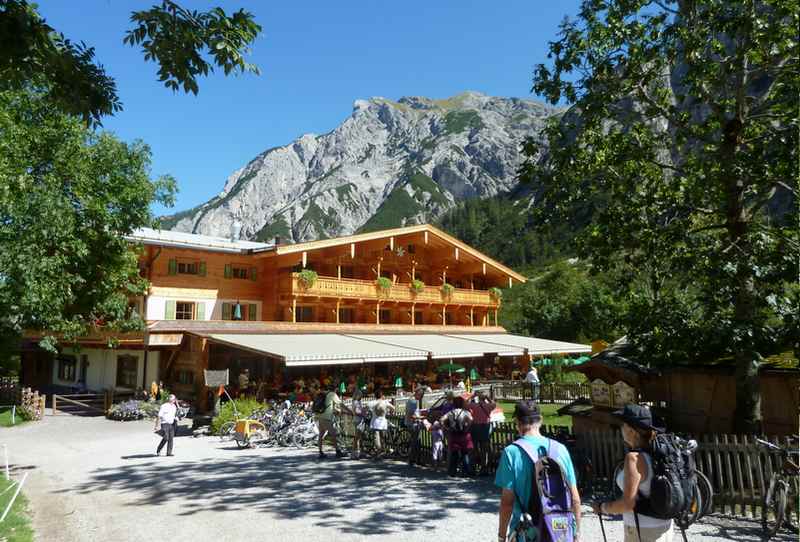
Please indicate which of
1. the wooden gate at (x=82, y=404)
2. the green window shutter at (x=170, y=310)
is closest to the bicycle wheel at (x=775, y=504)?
the wooden gate at (x=82, y=404)

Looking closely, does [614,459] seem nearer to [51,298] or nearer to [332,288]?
[51,298]

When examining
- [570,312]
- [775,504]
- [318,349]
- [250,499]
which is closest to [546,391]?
[318,349]

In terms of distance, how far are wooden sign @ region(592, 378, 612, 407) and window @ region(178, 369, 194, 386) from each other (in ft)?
57.7

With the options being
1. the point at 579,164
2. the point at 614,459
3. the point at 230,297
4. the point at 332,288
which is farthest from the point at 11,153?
the point at 614,459

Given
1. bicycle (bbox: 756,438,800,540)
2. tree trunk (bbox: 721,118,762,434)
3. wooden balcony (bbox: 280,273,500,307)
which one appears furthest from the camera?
wooden balcony (bbox: 280,273,500,307)

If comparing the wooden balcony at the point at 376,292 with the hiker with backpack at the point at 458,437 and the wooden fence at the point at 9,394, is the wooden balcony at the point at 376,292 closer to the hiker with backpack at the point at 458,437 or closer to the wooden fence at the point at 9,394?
the wooden fence at the point at 9,394

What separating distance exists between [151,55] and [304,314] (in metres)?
25.5

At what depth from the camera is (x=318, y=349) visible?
69.8ft

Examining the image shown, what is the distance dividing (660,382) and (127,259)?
20370mm

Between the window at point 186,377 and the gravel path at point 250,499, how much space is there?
8.27 meters

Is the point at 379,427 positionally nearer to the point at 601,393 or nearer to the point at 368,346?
the point at 601,393

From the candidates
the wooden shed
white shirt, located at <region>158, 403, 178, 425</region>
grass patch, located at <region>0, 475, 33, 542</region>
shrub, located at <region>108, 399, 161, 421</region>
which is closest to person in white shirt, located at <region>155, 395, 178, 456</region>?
white shirt, located at <region>158, 403, 178, 425</region>

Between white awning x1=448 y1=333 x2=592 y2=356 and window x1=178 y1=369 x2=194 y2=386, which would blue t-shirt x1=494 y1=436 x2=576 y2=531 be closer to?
window x1=178 y1=369 x2=194 y2=386

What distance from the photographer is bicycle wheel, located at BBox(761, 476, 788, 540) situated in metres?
7.44
